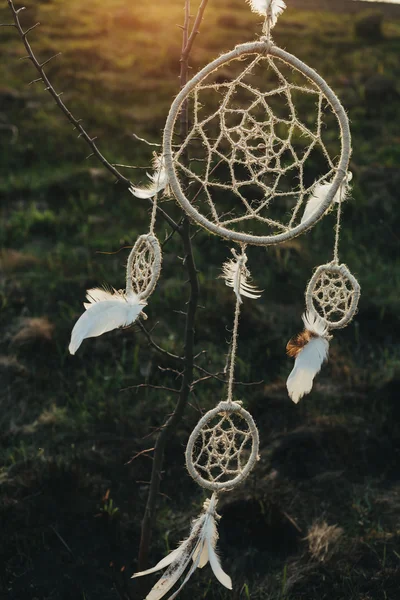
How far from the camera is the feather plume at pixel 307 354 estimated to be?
2.29 m

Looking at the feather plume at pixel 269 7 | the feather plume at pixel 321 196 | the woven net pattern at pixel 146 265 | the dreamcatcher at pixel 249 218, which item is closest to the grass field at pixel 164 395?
the woven net pattern at pixel 146 265

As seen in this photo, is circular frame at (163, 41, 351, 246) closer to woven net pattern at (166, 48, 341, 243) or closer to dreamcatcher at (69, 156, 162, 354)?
dreamcatcher at (69, 156, 162, 354)

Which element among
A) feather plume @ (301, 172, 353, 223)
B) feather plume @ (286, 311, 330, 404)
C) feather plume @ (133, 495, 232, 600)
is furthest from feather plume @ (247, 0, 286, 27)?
feather plume @ (133, 495, 232, 600)

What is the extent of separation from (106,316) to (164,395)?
1912 millimetres

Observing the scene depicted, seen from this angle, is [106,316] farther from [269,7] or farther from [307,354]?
[269,7]

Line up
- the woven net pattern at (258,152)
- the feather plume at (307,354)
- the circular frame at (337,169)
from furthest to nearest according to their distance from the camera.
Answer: the woven net pattern at (258,152), the feather plume at (307,354), the circular frame at (337,169)

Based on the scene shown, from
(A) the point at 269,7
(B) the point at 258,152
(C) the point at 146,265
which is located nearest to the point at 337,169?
(A) the point at 269,7

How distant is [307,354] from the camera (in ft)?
7.61

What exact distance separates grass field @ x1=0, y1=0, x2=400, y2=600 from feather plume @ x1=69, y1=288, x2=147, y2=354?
321 mm

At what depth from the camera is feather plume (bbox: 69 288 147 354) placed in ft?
7.28

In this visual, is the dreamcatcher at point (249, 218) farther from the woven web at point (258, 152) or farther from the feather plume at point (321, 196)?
the woven web at point (258, 152)

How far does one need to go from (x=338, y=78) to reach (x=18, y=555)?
22.2 feet

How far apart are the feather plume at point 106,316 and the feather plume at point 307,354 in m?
0.48

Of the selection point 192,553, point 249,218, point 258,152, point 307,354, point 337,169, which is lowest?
point 258,152
